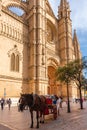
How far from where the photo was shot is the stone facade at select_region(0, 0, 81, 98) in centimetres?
2895

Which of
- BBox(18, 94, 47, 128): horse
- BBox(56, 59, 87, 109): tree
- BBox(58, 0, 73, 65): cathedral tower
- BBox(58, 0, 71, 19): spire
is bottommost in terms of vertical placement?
BBox(18, 94, 47, 128): horse

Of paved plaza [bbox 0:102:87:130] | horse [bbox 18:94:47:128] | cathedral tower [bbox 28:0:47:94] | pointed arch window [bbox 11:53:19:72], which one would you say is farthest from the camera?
cathedral tower [bbox 28:0:47:94]

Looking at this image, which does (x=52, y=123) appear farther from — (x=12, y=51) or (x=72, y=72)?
(x=12, y=51)

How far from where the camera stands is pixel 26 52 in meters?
33.2

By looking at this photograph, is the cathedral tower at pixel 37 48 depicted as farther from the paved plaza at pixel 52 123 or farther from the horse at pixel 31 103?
the horse at pixel 31 103

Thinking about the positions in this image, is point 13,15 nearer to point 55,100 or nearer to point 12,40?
point 12,40

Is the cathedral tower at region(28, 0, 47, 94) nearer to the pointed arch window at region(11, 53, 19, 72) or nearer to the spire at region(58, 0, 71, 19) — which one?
the pointed arch window at region(11, 53, 19, 72)

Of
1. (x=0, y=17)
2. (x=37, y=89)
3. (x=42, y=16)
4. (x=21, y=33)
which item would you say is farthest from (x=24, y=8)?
(x=37, y=89)

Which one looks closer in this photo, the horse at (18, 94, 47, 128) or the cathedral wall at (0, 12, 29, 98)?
the horse at (18, 94, 47, 128)

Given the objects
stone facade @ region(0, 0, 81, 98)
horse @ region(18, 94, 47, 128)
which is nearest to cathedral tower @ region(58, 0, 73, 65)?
stone facade @ region(0, 0, 81, 98)

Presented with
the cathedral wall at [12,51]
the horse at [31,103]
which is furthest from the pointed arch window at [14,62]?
the horse at [31,103]

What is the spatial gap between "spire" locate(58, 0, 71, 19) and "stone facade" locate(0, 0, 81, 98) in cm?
494

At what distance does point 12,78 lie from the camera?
1143 inches

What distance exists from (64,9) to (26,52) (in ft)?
63.6
